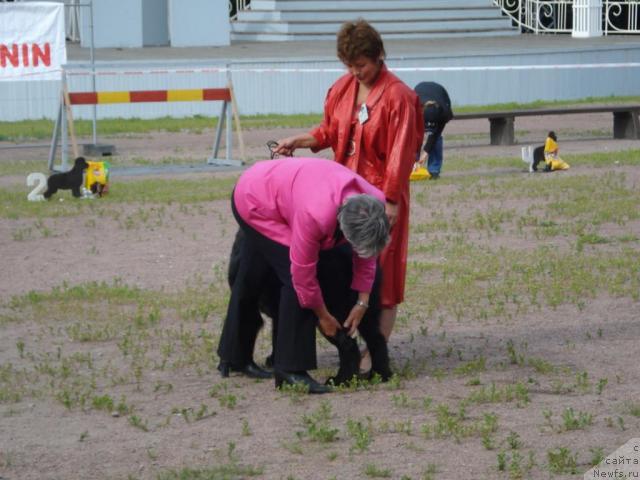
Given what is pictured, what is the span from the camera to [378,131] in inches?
255

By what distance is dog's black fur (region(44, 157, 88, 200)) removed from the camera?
501 inches

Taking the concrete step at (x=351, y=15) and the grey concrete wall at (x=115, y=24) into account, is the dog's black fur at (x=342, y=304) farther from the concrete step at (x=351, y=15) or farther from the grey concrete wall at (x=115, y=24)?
the concrete step at (x=351, y=15)

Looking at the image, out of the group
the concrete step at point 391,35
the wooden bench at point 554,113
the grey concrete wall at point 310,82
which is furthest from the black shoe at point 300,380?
the concrete step at point 391,35

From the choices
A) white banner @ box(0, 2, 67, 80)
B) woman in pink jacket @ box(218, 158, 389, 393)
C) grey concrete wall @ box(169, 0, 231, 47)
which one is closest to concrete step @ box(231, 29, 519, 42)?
grey concrete wall @ box(169, 0, 231, 47)

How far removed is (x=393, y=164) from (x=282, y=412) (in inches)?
52.6

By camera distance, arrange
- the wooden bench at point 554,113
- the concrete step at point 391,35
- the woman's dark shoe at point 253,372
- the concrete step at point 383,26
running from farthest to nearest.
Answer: the concrete step at point 383,26
the concrete step at point 391,35
the wooden bench at point 554,113
the woman's dark shoe at point 253,372

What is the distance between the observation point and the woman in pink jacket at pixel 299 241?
18.5 feet

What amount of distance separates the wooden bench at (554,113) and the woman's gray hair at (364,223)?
1207cm

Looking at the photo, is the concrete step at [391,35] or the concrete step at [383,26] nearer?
the concrete step at [391,35]

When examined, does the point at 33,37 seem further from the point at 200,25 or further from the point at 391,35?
the point at 391,35

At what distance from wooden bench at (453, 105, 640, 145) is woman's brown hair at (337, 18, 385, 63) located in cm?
1128

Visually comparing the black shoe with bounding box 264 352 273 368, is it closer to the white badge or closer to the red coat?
the red coat

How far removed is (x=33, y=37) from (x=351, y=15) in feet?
37.3

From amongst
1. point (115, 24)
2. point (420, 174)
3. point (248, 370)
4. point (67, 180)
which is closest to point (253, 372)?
point (248, 370)
